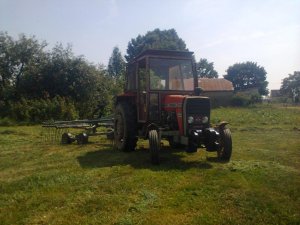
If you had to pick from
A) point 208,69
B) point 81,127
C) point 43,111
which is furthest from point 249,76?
point 81,127

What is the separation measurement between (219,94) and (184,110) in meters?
47.1

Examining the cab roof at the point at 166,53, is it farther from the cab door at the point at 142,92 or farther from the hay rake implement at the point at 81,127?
the hay rake implement at the point at 81,127

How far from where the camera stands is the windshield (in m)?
9.13

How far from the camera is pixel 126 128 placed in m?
9.62

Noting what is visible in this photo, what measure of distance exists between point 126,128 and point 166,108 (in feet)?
4.65

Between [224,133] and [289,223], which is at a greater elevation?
[224,133]

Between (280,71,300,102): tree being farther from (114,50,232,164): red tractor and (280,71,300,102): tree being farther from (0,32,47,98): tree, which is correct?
(114,50,232,164): red tractor

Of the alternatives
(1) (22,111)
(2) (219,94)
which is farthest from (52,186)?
(2) (219,94)

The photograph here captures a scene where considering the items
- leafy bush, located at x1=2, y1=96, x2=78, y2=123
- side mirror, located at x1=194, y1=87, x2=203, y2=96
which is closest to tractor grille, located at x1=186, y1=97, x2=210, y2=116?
side mirror, located at x1=194, y1=87, x2=203, y2=96

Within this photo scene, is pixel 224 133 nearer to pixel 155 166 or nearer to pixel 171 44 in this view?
pixel 155 166

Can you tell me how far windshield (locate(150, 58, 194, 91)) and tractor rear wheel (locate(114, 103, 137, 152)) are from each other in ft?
4.01

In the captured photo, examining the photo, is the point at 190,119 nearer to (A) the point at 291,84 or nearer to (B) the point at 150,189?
(B) the point at 150,189

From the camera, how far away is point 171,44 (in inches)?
2196

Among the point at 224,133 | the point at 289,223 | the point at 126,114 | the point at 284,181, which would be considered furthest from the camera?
the point at 126,114
